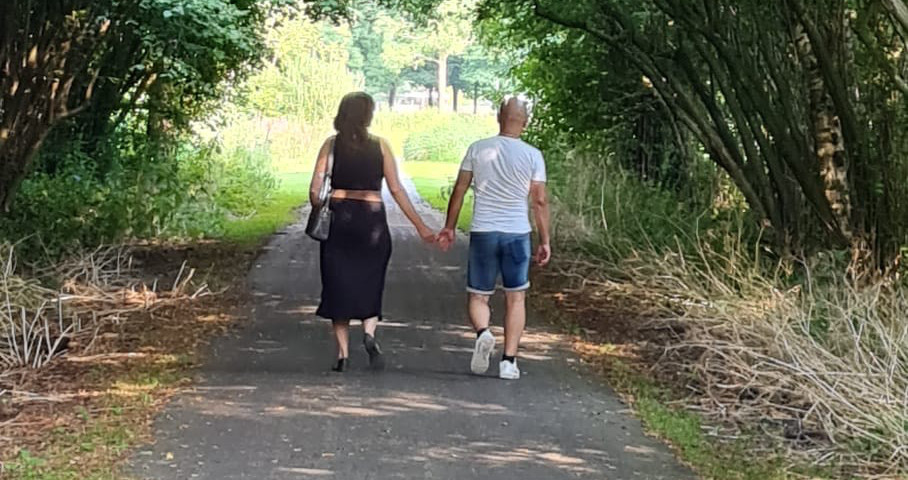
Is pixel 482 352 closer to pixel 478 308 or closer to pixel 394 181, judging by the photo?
pixel 478 308

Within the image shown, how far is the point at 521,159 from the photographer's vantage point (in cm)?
771

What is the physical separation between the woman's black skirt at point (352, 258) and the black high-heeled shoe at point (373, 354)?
15cm

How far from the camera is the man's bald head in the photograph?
7742 mm

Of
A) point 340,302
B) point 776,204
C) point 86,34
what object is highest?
point 86,34

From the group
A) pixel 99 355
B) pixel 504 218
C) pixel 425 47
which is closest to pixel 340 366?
pixel 504 218

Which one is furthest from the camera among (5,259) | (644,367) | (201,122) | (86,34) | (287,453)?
(201,122)

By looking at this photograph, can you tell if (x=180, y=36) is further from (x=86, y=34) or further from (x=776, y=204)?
(x=776, y=204)

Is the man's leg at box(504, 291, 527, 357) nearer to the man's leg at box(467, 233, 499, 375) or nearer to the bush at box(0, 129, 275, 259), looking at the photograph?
the man's leg at box(467, 233, 499, 375)

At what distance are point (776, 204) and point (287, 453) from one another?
624cm

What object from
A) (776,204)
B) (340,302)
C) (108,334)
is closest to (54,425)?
(340,302)

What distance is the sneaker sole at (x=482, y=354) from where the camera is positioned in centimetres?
783

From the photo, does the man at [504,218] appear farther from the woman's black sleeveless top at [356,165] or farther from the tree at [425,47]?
the tree at [425,47]

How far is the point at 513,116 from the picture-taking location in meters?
7.75

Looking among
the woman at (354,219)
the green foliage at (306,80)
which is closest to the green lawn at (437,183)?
the green foliage at (306,80)
